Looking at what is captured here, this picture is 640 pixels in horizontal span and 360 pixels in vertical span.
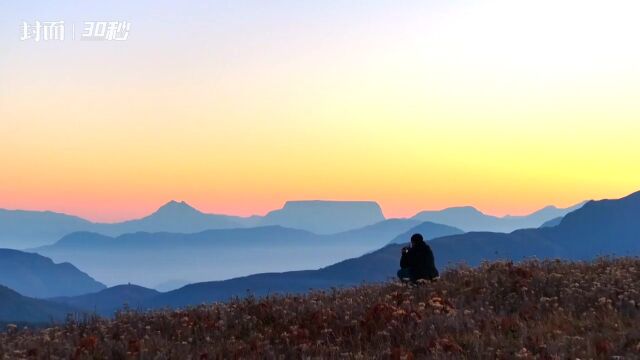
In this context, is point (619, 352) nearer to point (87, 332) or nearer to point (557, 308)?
point (557, 308)

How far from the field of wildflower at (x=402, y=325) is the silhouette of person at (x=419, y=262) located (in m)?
0.92

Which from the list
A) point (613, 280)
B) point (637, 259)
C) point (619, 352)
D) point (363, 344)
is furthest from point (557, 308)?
point (637, 259)

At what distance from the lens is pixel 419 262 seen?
54.1 ft

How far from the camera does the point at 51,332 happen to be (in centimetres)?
1250

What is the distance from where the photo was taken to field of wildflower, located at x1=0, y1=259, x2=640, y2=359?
377 inches

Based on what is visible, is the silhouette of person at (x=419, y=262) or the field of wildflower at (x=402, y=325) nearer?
the field of wildflower at (x=402, y=325)

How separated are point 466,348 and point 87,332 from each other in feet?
23.8

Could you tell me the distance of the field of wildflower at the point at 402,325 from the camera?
31.4 feet

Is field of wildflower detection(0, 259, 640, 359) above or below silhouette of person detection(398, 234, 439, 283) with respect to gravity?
below

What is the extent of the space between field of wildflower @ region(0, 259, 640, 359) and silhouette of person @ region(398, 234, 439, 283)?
3.03 feet

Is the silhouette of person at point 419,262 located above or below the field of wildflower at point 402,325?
above

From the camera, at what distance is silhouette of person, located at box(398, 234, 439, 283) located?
16297 millimetres

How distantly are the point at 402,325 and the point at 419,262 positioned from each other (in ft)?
17.8

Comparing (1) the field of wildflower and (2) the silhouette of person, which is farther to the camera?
(2) the silhouette of person
